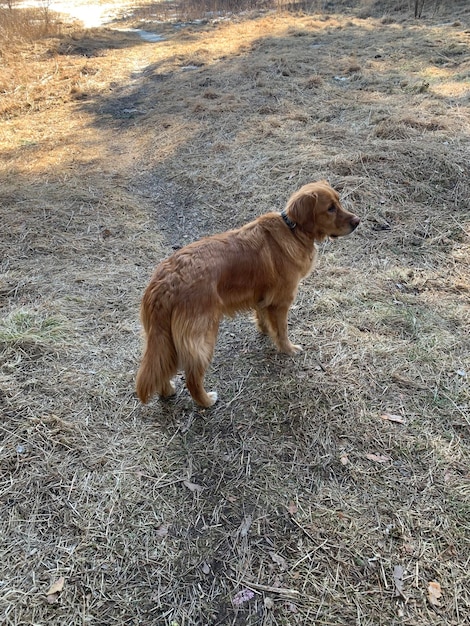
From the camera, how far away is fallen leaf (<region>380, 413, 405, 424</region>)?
111 inches

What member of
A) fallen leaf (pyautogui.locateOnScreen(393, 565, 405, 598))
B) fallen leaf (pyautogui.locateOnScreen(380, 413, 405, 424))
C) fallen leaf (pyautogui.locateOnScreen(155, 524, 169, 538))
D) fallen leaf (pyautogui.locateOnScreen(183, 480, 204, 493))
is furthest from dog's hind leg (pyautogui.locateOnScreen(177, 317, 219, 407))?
fallen leaf (pyautogui.locateOnScreen(393, 565, 405, 598))

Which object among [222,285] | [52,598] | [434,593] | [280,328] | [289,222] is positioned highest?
[289,222]

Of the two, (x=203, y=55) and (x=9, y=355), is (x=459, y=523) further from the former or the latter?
(x=203, y=55)

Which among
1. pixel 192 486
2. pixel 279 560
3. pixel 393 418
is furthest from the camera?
pixel 393 418

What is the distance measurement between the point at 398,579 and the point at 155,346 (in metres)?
1.80

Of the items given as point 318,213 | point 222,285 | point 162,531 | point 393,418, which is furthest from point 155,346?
point 393,418

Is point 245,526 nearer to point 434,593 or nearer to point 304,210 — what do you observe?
point 434,593

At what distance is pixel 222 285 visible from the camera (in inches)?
107

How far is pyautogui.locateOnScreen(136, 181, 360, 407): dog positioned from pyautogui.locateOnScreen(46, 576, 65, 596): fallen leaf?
39.9 inches

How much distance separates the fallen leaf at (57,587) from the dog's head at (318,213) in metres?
2.61

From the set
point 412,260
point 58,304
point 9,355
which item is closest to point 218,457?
point 9,355

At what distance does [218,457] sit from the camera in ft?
8.76

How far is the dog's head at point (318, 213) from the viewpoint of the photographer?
3.00 metres

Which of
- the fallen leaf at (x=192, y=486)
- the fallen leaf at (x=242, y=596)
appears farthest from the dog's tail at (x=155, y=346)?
the fallen leaf at (x=242, y=596)
